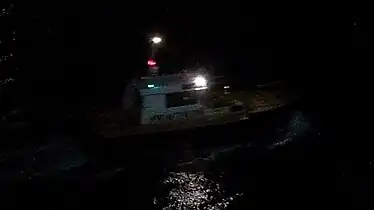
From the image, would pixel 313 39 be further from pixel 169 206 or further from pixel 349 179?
pixel 169 206

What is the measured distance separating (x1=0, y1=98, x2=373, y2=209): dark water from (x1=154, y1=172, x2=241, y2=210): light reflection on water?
0.02 m

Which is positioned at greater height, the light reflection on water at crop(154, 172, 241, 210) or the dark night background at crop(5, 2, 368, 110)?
the dark night background at crop(5, 2, 368, 110)

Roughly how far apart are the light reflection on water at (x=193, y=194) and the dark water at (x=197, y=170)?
0.06 ft

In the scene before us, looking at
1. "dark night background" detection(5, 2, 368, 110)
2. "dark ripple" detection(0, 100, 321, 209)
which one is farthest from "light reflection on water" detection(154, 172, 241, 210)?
"dark night background" detection(5, 2, 368, 110)

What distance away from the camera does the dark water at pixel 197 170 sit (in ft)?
29.0

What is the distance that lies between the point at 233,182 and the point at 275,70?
10.2 metres

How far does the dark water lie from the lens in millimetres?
8836

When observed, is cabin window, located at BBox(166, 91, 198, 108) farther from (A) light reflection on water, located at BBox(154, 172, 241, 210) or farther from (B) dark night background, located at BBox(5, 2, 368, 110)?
(B) dark night background, located at BBox(5, 2, 368, 110)

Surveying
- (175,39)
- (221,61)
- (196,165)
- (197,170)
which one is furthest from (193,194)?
(175,39)

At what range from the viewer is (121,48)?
23.3m

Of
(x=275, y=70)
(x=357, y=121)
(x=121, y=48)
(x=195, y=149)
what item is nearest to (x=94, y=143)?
(x=195, y=149)

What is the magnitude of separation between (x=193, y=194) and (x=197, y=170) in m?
1.05

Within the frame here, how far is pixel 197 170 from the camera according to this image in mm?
9977

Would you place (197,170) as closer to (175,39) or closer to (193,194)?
(193,194)
